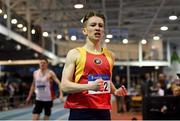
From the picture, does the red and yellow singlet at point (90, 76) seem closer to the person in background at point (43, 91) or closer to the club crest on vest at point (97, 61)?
the club crest on vest at point (97, 61)

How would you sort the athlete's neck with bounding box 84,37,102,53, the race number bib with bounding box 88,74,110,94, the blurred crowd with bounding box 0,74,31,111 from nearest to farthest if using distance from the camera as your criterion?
the race number bib with bounding box 88,74,110,94
the athlete's neck with bounding box 84,37,102,53
the blurred crowd with bounding box 0,74,31,111

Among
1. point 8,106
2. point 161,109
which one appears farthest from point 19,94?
point 161,109

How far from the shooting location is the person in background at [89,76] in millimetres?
2801

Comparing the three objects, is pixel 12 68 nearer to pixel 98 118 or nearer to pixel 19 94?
pixel 19 94

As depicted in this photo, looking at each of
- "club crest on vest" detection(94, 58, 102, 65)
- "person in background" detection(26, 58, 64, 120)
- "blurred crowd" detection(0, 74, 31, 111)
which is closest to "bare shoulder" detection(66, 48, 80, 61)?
"club crest on vest" detection(94, 58, 102, 65)

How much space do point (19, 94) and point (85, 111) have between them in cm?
1521

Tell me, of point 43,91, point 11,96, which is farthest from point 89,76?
point 11,96

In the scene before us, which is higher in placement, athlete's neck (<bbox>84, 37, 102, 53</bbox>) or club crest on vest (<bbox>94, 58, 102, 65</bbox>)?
athlete's neck (<bbox>84, 37, 102, 53</bbox>)

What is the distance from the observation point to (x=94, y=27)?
113 inches

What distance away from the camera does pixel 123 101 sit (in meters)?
14.3

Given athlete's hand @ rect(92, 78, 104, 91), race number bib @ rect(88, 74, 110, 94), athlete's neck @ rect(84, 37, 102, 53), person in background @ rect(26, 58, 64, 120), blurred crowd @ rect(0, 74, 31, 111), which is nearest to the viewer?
athlete's hand @ rect(92, 78, 104, 91)

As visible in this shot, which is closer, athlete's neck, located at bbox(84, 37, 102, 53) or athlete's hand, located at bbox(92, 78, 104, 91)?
athlete's hand, located at bbox(92, 78, 104, 91)

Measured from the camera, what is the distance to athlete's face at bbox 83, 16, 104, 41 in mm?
2861

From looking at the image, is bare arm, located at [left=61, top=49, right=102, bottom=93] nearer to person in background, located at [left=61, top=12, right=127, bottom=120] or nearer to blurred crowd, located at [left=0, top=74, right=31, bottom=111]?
person in background, located at [left=61, top=12, right=127, bottom=120]
